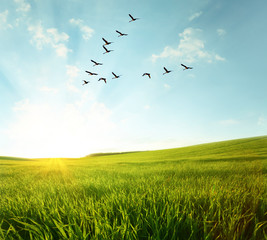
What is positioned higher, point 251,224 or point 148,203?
point 148,203

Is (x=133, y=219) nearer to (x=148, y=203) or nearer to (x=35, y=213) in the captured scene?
(x=148, y=203)

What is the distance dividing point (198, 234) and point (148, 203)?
697 millimetres

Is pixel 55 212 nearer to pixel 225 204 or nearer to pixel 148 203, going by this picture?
pixel 148 203

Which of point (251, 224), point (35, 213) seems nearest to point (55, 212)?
point (35, 213)

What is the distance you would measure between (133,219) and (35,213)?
4.85ft

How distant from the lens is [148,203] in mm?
2027

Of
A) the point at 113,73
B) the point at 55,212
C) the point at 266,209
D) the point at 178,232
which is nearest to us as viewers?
the point at 178,232

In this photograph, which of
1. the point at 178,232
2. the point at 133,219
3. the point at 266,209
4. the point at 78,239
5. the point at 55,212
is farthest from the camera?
the point at 266,209

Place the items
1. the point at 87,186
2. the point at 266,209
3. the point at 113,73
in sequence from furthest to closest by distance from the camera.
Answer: the point at 113,73
the point at 87,186
the point at 266,209

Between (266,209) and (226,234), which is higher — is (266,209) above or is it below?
below

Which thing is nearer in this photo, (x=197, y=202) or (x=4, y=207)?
(x=197, y=202)

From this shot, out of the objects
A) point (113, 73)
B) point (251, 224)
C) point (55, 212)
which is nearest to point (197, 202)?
point (251, 224)

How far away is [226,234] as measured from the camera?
1.35 metres

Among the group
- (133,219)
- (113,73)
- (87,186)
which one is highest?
(113,73)
